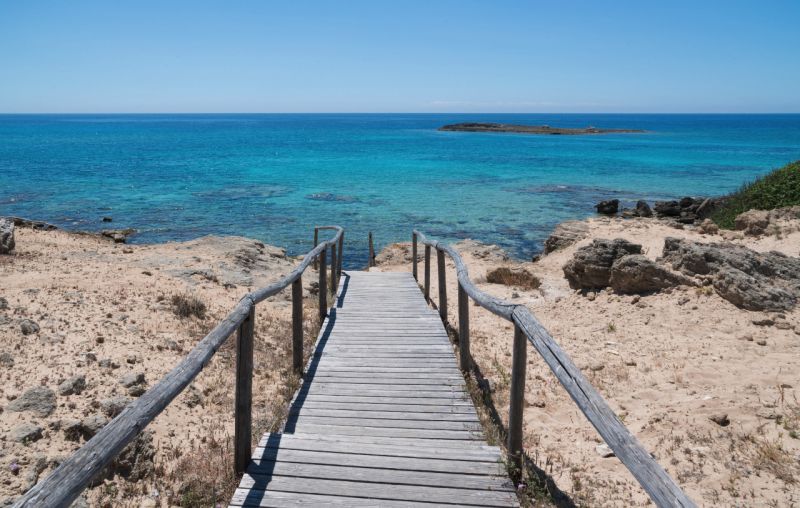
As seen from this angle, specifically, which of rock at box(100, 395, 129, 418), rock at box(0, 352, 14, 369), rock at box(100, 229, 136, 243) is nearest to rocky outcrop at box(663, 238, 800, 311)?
rock at box(100, 395, 129, 418)

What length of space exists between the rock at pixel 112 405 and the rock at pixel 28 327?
1.92m

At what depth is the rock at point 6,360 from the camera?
17.9ft

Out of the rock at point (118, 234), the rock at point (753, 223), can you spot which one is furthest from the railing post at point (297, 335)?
the rock at point (118, 234)

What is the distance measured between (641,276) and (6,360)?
30.3ft

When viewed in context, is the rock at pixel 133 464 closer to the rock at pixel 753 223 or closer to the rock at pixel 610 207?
the rock at pixel 753 223

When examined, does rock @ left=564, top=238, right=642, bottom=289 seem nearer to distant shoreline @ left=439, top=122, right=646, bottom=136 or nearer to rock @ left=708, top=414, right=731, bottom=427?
rock @ left=708, top=414, right=731, bottom=427

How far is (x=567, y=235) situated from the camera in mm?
17188

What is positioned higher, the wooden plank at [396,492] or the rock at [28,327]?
the rock at [28,327]

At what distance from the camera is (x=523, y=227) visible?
23797 mm

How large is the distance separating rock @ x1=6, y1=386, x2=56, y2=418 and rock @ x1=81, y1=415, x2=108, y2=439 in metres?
0.39

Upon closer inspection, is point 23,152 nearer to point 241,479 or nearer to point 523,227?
point 523,227

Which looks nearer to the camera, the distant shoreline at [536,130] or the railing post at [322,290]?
the railing post at [322,290]

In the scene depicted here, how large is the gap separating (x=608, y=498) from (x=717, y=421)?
174 centimetres

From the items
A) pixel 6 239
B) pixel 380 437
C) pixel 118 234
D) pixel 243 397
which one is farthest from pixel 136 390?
pixel 118 234
